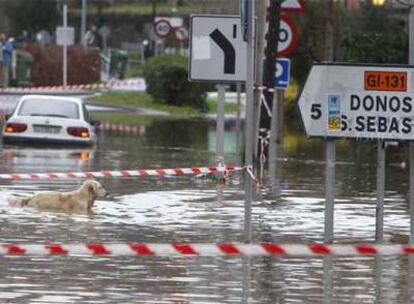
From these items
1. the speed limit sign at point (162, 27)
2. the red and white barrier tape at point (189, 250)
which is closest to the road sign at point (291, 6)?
the red and white barrier tape at point (189, 250)

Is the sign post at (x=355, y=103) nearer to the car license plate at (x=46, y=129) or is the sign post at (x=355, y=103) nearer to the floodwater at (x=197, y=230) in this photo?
the floodwater at (x=197, y=230)

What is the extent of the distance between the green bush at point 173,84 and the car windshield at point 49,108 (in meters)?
18.5

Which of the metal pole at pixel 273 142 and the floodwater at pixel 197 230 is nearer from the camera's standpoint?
the floodwater at pixel 197 230

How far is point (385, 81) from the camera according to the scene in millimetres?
15312

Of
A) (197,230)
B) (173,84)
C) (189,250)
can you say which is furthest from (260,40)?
(173,84)

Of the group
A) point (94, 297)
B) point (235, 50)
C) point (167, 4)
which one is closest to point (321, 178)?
point (235, 50)

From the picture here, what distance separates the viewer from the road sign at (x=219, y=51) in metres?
15.5

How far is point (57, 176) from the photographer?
73.0 feet

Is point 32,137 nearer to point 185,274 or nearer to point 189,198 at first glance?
point 189,198

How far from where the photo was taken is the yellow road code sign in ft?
50.1

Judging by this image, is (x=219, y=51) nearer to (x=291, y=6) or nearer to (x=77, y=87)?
(x=291, y=6)

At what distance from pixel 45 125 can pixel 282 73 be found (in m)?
5.34

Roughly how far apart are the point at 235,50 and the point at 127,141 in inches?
752

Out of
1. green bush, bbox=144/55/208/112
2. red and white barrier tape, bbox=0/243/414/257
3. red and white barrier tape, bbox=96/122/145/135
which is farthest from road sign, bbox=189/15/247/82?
green bush, bbox=144/55/208/112
